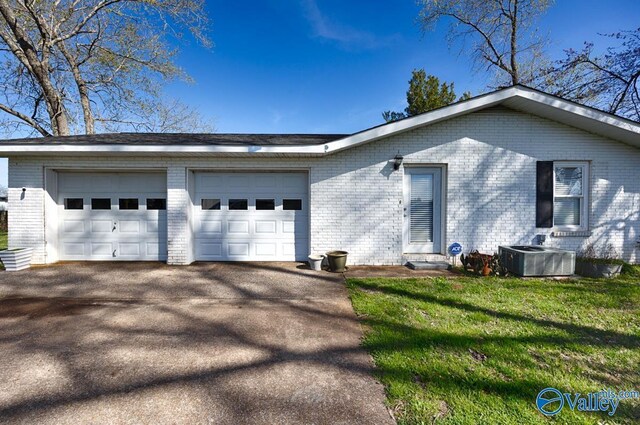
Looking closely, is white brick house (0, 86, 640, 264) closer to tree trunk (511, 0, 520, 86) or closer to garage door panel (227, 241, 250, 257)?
garage door panel (227, 241, 250, 257)

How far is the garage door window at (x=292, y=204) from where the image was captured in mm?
6988

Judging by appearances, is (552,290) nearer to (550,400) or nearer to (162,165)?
(550,400)

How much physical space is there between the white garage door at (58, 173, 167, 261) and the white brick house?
0.03 metres

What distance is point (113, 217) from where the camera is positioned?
6879 millimetres

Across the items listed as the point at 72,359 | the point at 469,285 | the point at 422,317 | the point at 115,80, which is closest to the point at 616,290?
the point at 469,285

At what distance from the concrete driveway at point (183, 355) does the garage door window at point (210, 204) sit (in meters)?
2.38

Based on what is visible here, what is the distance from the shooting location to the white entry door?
6805mm

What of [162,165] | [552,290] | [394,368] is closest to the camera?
[394,368]

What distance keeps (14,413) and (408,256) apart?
6587 millimetres

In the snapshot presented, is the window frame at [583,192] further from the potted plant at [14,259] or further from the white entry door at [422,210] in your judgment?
the potted plant at [14,259]

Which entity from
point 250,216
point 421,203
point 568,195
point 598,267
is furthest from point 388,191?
point 598,267

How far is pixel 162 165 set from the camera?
661cm

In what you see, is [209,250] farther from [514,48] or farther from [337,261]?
[514,48]

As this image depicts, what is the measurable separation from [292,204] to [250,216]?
45.1 inches
